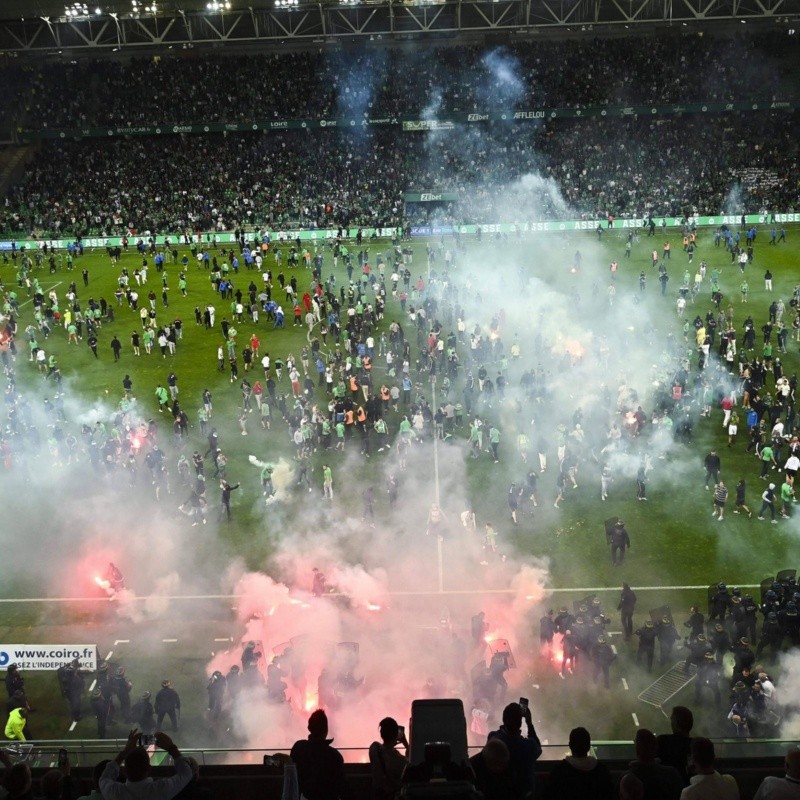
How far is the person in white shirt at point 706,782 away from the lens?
21.9ft

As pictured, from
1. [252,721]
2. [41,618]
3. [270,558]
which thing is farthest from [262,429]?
[252,721]

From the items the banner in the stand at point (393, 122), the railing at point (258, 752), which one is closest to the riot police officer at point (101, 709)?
the railing at point (258, 752)

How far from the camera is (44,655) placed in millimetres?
17500

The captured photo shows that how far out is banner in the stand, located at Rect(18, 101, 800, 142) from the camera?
56.5 metres

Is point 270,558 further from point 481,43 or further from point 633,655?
point 481,43

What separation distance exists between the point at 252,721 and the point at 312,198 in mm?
41196

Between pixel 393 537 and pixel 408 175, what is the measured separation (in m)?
36.1

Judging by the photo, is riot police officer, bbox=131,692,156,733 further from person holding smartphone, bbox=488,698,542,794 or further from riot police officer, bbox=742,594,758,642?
riot police officer, bbox=742,594,758,642

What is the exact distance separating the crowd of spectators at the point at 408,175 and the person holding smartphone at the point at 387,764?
145 feet

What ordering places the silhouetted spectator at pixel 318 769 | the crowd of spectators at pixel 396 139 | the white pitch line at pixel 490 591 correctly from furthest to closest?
the crowd of spectators at pixel 396 139, the white pitch line at pixel 490 591, the silhouetted spectator at pixel 318 769

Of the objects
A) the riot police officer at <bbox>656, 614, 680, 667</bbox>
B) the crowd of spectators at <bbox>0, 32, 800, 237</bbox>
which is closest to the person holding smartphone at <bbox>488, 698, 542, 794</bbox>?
the riot police officer at <bbox>656, 614, 680, 667</bbox>

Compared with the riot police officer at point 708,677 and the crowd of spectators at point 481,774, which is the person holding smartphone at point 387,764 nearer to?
the crowd of spectators at point 481,774

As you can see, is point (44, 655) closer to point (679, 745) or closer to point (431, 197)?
point (679, 745)

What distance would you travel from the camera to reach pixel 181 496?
2539 cm
